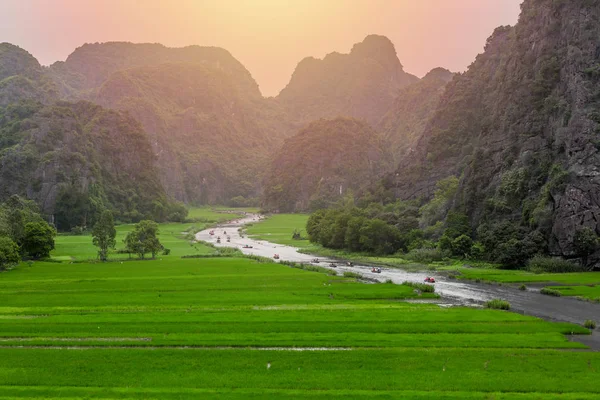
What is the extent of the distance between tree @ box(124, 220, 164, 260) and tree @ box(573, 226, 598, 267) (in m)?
71.1

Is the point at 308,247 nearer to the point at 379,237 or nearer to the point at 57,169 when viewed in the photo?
the point at 379,237

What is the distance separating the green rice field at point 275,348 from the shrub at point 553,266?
30499 mm

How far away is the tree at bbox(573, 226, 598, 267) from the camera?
243 ft

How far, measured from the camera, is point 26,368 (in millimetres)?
29562

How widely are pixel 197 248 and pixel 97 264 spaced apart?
30358 millimetres

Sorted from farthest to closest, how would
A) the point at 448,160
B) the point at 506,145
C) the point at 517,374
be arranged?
the point at 448,160, the point at 506,145, the point at 517,374

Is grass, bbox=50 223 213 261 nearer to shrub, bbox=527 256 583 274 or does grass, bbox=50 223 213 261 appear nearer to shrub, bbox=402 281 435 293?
shrub, bbox=402 281 435 293

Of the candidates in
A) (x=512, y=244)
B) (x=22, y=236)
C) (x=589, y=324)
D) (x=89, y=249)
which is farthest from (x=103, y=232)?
(x=589, y=324)

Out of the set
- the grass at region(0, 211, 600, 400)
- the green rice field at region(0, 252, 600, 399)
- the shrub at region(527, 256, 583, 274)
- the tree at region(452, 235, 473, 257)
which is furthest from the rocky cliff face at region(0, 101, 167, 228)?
the shrub at region(527, 256, 583, 274)

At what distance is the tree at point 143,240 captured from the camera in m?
91.0

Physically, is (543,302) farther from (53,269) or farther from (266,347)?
(53,269)

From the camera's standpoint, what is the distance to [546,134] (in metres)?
97.6

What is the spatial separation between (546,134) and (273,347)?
84.1 meters

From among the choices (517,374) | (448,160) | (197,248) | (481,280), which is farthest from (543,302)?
(448,160)
